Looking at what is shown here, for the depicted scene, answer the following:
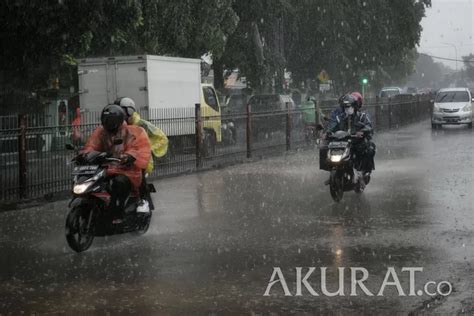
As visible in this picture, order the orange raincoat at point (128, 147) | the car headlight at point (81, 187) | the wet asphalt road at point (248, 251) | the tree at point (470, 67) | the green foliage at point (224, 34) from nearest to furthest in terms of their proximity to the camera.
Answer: the wet asphalt road at point (248, 251), the car headlight at point (81, 187), the orange raincoat at point (128, 147), the green foliage at point (224, 34), the tree at point (470, 67)

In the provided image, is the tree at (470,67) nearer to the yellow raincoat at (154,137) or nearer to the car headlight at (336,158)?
the car headlight at (336,158)

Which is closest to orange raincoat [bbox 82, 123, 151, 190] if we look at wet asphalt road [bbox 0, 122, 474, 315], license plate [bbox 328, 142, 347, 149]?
wet asphalt road [bbox 0, 122, 474, 315]

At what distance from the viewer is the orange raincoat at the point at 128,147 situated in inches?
326

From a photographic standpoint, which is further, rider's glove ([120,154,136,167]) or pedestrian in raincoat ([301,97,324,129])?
pedestrian in raincoat ([301,97,324,129])

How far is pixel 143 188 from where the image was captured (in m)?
8.80

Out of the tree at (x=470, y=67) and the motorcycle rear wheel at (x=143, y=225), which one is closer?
the motorcycle rear wheel at (x=143, y=225)

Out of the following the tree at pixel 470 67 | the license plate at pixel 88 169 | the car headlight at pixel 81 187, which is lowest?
the car headlight at pixel 81 187

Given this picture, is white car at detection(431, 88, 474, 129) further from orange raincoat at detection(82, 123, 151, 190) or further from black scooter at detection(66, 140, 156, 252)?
black scooter at detection(66, 140, 156, 252)

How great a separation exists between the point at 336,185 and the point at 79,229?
476cm

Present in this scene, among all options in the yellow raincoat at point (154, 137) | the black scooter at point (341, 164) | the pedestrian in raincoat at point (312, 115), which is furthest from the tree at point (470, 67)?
the yellow raincoat at point (154, 137)

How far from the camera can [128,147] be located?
27.5ft

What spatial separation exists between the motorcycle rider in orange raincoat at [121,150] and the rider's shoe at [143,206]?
177 mm

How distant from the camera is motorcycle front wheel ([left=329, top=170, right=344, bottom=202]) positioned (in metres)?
11.3

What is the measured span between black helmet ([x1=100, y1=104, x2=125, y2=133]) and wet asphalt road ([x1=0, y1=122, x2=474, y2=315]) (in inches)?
55.4
